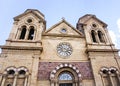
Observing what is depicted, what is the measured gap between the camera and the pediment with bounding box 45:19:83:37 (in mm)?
16766

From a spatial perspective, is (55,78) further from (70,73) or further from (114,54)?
(114,54)

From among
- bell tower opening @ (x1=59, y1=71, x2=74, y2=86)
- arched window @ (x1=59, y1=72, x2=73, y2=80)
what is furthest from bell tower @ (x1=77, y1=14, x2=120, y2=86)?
arched window @ (x1=59, y1=72, x2=73, y2=80)

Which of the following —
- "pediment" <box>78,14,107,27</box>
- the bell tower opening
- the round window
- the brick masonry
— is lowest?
the bell tower opening

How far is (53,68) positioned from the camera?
13281 millimetres

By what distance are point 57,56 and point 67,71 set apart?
207 cm

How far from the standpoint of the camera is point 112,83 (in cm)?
1277

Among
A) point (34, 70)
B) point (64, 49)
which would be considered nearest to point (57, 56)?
point (64, 49)

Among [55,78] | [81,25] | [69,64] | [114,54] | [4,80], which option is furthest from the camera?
[81,25]

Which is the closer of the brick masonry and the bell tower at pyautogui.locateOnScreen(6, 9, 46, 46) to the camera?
the brick masonry

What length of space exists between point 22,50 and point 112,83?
1019cm

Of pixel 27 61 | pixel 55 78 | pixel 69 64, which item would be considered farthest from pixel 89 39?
pixel 27 61

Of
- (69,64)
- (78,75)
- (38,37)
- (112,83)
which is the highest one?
(38,37)

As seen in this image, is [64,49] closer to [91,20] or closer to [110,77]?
[110,77]

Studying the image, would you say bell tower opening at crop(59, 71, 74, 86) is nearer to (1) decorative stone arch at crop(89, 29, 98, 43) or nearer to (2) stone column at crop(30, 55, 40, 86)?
(2) stone column at crop(30, 55, 40, 86)
